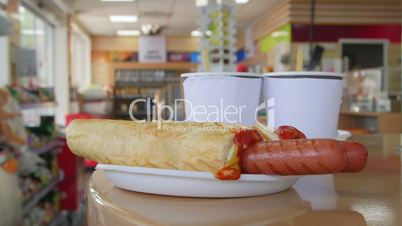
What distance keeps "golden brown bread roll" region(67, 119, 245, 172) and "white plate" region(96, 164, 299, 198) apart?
16mm

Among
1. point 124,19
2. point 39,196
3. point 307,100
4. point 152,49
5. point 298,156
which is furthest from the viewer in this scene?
point 152,49

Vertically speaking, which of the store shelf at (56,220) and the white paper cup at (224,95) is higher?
the white paper cup at (224,95)

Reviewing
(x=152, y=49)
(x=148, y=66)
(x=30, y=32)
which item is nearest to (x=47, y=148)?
(x=30, y=32)

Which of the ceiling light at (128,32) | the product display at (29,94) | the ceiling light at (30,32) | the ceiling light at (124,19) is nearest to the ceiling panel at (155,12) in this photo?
the ceiling light at (124,19)

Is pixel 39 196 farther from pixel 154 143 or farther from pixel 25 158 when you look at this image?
pixel 154 143

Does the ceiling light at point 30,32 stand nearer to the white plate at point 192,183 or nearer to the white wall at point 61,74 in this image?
the white wall at point 61,74

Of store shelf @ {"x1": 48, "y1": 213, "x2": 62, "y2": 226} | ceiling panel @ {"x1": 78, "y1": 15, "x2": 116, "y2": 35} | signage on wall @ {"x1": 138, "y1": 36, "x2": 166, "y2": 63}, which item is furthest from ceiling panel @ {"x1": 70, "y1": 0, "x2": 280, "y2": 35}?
store shelf @ {"x1": 48, "y1": 213, "x2": 62, "y2": 226}

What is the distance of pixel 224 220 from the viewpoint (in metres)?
0.64

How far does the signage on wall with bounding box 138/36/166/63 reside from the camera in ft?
40.6

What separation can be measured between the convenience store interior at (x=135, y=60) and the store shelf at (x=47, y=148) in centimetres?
2

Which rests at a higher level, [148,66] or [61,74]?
[148,66]

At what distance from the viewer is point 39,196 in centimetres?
388

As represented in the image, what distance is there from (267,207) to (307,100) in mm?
434

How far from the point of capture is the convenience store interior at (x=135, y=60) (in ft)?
11.8
